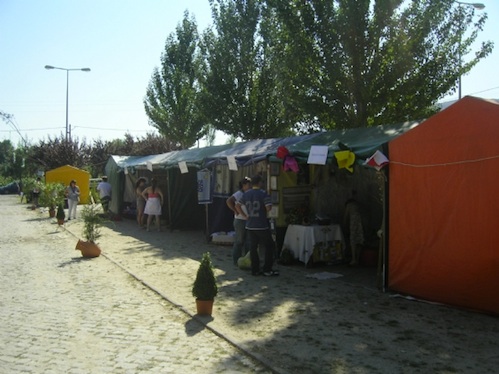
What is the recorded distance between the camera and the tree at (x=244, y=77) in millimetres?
22016

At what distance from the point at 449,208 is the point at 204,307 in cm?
362

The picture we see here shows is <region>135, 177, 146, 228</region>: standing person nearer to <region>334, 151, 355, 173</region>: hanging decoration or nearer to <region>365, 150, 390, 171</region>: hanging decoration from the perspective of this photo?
<region>334, 151, 355, 173</region>: hanging decoration

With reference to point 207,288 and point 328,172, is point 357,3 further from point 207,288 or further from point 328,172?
A: point 207,288

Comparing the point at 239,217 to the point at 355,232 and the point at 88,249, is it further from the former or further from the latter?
the point at 88,249

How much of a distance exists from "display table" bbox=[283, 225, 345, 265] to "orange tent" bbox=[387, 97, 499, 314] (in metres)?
2.29

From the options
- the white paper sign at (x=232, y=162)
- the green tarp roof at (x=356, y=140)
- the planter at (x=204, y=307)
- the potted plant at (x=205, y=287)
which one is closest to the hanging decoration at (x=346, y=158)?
the green tarp roof at (x=356, y=140)

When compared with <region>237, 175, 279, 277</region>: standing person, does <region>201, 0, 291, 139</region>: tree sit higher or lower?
higher

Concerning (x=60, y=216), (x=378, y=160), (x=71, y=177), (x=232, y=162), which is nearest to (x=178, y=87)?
(x=71, y=177)

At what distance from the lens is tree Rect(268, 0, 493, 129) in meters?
13.9

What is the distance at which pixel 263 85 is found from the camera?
22.1m

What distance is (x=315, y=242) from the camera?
999 cm

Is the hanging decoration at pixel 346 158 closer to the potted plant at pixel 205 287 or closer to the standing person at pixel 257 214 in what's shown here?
the standing person at pixel 257 214

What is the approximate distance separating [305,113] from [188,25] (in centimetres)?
1923

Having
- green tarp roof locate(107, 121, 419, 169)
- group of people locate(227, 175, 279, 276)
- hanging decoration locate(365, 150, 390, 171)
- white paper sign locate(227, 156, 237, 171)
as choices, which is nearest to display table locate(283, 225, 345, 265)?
group of people locate(227, 175, 279, 276)
